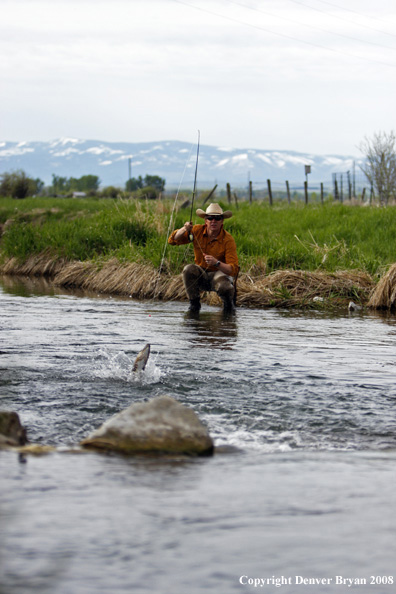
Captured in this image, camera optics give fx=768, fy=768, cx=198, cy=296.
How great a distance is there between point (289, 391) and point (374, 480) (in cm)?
188

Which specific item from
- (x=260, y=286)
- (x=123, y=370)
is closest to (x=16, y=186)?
(x=260, y=286)

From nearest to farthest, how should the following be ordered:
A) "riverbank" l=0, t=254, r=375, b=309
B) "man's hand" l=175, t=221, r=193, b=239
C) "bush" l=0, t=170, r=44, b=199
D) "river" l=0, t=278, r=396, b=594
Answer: "river" l=0, t=278, r=396, b=594 < "man's hand" l=175, t=221, r=193, b=239 < "riverbank" l=0, t=254, r=375, b=309 < "bush" l=0, t=170, r=44, b=199

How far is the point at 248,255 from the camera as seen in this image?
43.4 ft

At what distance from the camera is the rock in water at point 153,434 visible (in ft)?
13.5

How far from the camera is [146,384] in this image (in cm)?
592

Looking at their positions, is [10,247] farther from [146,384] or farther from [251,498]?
[251,498]

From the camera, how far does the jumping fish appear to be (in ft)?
19.7

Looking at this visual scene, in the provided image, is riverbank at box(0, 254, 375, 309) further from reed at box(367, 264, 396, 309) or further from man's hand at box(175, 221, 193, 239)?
man's hand at box(175, 221, 193, 239)

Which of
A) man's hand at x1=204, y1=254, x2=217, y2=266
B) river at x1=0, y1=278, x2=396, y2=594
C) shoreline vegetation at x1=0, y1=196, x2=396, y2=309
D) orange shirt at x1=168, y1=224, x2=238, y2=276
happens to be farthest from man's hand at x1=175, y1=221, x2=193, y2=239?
river at x1=0, y1=278, x2=396, y2=594

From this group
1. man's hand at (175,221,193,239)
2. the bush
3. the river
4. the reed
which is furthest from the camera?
the bush

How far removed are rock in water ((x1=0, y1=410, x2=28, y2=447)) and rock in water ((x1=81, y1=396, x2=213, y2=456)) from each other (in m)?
0.35

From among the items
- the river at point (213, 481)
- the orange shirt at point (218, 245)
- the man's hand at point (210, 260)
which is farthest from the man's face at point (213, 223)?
the river at point (213, 481)

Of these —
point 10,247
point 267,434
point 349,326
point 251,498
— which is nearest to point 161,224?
point 10,247

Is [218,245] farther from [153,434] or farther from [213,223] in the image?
[153,434]
